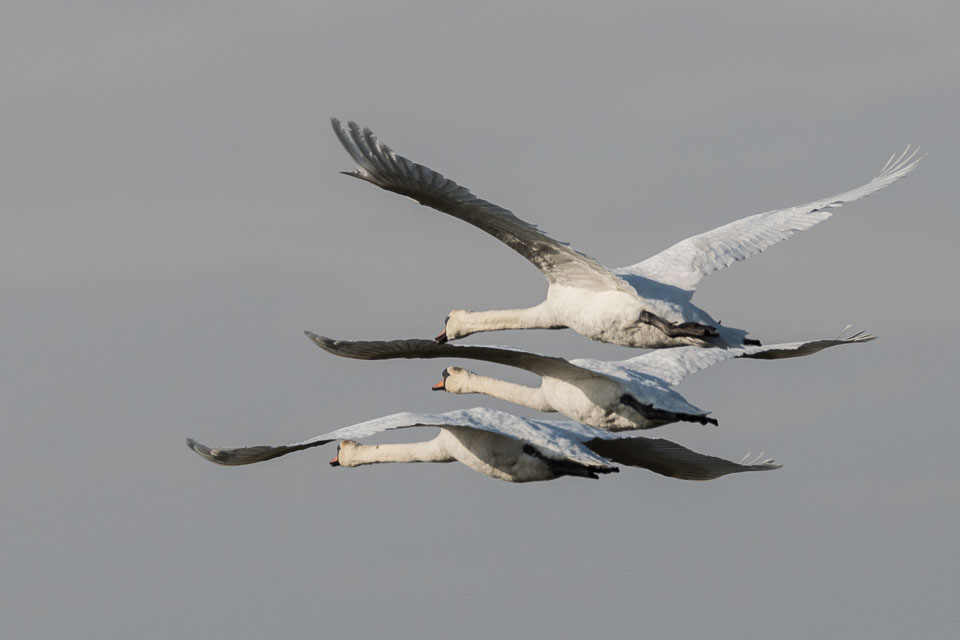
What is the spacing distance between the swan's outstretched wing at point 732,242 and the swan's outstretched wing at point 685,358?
4.37ft

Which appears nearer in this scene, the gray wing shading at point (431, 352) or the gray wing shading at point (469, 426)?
the gray wing shading at point (431, 352)

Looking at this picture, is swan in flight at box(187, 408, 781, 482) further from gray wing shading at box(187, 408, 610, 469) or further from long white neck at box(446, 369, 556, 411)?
long white neck at box(446, 369, 556, 411)

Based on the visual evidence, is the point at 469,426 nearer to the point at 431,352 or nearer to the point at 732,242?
the point at 431,352

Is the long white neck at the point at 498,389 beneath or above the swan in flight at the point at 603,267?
beneath

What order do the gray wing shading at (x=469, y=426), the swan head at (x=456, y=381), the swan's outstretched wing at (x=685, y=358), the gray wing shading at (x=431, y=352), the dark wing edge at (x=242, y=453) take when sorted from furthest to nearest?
the swan head at (x=456, y=381) → the swan's outstretched wing at (x=685, y=358) → the dark wing edge at (x=242, y=453) → the gray wing shading at (x=469, y=426) → the gray wing shading at (x=431, y=352)

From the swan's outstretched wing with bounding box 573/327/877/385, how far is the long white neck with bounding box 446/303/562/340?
1.02 metres

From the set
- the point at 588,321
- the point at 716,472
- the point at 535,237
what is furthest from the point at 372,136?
the point at 716,472

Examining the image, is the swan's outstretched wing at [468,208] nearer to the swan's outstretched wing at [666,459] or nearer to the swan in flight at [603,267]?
the swan in flight at [603,267]

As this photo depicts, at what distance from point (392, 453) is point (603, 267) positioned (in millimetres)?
5935

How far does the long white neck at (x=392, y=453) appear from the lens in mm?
29547

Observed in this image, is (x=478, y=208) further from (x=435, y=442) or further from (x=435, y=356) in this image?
(x=435, y=442)

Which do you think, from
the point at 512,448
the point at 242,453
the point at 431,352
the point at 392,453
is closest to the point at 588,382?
the point at 512,448

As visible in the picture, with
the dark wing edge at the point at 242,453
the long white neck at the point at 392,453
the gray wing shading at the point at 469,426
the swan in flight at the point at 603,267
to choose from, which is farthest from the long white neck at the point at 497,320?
the dark wing edge at the point at 242,453

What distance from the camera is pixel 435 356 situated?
89.8 ft
